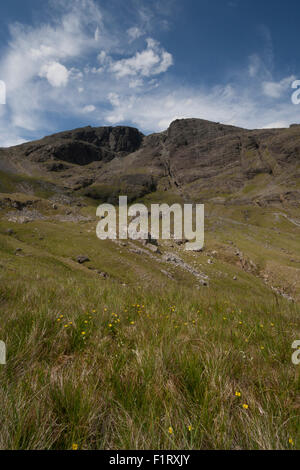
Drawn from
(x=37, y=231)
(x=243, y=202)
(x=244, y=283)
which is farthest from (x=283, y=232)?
(x=37, y=231)

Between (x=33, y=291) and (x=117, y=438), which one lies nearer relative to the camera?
(x=117, y=438)

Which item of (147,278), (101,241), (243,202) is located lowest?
(147,278)

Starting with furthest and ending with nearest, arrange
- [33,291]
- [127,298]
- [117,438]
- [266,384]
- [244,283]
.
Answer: [244,283] → [127,298] → [33,291] → [266,384] → [117,438]

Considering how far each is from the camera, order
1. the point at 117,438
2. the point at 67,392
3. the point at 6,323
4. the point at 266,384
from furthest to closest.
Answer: the point at 6,323
the point at 266,384
the point at 67,392
the point at 117,438

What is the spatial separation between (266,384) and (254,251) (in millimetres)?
76383

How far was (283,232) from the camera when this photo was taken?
120938 millimetres

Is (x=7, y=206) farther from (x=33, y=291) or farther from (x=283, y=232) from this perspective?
(x=283, y=232)

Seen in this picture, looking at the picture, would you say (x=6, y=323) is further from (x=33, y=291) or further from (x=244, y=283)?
(x=244, y=283)

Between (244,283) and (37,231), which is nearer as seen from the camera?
(244,283)

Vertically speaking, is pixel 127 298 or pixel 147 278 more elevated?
pixel 127 298

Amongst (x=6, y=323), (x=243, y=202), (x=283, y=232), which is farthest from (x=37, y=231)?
(x=243, y=202)

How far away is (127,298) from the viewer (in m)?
5.27

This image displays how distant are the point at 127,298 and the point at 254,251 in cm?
7463

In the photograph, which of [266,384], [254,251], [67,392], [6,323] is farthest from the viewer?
[254,251]
